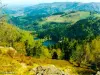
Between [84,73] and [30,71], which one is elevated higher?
[30,71]

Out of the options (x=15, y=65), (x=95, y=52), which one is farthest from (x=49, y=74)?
(x=95, y=52)

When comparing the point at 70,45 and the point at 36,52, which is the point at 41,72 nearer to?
the point at 36,52

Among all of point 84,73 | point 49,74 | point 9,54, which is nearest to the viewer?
point 49,74

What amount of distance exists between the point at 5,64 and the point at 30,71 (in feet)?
15.7

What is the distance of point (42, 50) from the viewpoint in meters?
146

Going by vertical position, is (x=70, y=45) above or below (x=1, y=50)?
below

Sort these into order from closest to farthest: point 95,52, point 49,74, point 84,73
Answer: point 49,74, point 84,73, point 95,52

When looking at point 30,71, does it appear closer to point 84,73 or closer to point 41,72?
point 41,72

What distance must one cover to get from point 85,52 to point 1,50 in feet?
279

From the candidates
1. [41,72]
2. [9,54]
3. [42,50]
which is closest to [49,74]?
[41,72]

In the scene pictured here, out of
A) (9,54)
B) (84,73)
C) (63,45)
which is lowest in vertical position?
(63,45)

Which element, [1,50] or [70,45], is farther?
[70,45]

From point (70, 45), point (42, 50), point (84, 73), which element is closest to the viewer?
point (84, 73)

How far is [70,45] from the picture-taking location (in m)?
159
